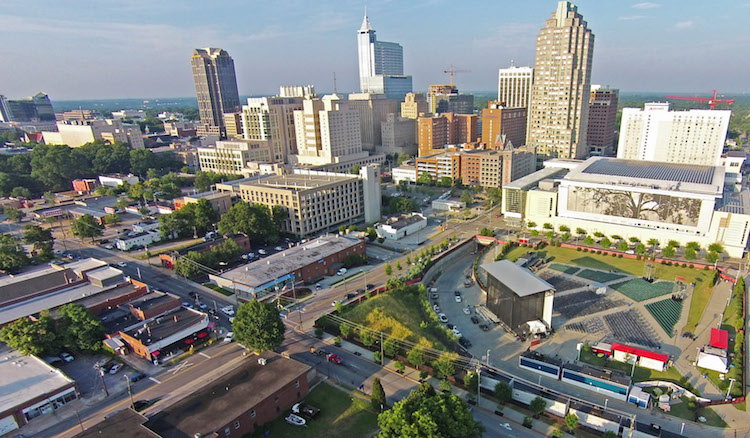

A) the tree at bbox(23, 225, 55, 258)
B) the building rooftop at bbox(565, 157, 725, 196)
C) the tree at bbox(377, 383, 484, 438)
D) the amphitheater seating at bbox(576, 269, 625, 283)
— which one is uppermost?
the building rooftop at bbox(565, 157, 725, 196)

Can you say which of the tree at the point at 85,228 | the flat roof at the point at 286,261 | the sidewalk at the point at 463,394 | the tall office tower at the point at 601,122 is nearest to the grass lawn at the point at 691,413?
the sidewalk at the point at 463,394

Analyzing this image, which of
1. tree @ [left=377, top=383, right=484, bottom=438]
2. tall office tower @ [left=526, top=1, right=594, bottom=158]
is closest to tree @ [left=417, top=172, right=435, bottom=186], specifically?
tall office tower @ [left=526, top=1, right=594, bottom=158]

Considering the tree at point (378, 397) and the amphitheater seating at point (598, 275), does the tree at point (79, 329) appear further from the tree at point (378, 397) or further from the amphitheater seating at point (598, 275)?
the amphitheater seating at point (598, 275)

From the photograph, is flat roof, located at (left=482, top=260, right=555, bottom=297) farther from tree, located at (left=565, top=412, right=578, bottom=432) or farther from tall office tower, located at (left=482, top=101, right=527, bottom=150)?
tall office tower, located at (left=482, top=101, right=527, bottom=150)

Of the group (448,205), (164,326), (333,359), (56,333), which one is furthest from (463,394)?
(448,205)

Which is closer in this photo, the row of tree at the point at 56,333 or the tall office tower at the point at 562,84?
the row of tree at the point at 56,333

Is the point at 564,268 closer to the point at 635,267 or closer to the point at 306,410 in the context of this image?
the point at 635,267

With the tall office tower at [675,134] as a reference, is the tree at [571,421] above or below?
below
